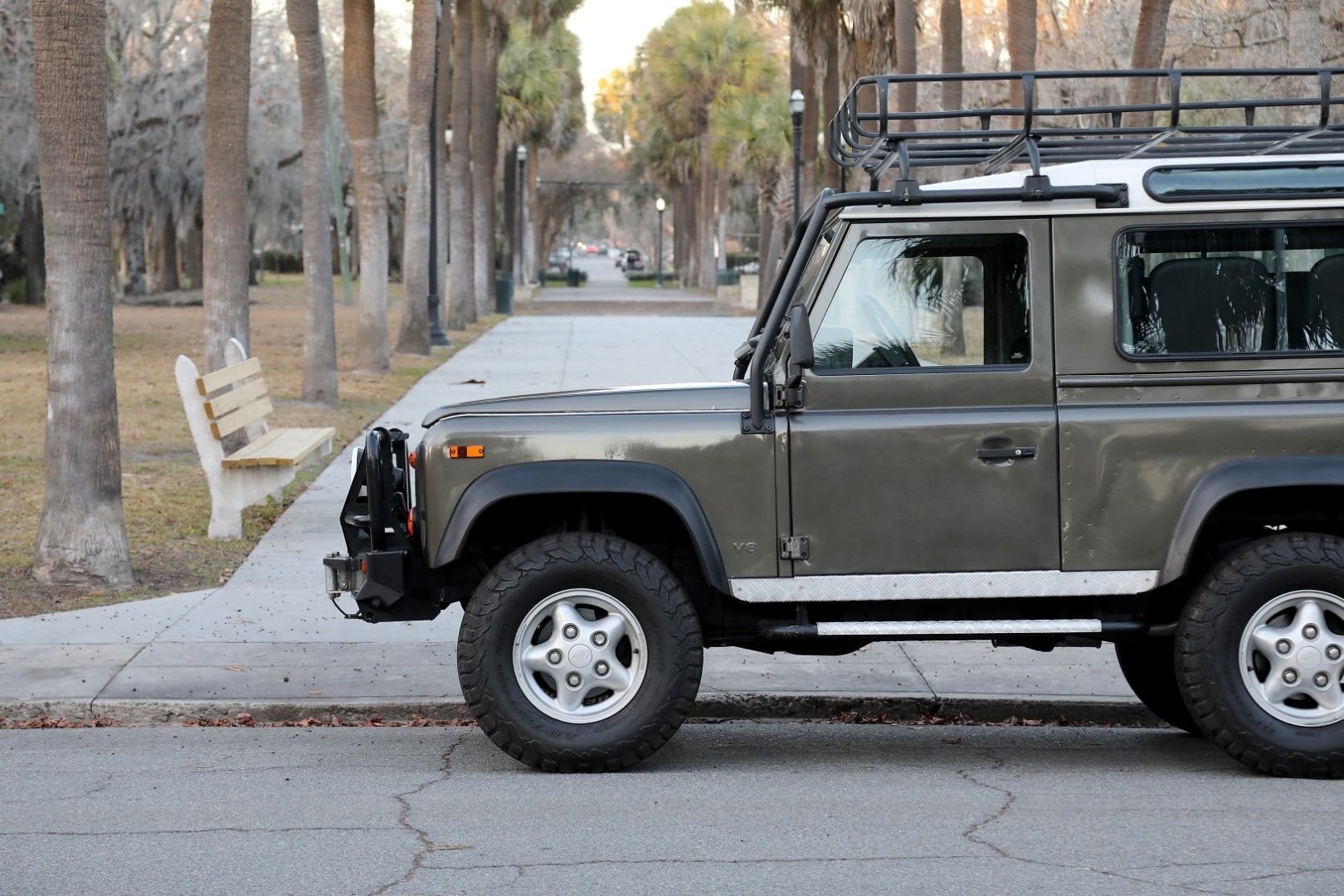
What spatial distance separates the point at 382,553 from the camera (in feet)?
20.3

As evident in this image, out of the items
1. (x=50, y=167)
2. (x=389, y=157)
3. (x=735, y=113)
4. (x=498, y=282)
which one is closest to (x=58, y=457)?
(x=50, y=167)

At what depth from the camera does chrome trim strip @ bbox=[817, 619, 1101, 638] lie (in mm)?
5977

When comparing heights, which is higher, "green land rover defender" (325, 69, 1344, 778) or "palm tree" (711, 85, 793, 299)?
"palm tree" (711, 85, 793, 299)

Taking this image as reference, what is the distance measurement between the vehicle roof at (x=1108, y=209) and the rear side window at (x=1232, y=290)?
90 millimetres

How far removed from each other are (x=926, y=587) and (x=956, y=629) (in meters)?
0.19

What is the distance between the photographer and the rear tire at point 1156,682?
22.7 ft

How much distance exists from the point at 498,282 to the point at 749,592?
133 feet

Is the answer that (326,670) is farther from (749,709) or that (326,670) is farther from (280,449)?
(280,449)

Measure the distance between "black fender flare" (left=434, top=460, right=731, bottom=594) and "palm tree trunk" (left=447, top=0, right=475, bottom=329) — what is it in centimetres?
2827

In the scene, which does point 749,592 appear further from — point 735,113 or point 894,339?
point 735,113

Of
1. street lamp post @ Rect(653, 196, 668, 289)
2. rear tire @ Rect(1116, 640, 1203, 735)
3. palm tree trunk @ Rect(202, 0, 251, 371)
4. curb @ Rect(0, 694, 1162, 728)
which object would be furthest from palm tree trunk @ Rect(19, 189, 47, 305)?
rear tire @ Rect(1116, 640, 1203, 735)

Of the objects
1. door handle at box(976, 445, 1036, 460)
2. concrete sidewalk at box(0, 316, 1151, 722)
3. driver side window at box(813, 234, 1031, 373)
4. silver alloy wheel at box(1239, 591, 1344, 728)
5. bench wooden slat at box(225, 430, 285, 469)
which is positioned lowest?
concrete sidewalk at box(0, 316, 1151, 722)

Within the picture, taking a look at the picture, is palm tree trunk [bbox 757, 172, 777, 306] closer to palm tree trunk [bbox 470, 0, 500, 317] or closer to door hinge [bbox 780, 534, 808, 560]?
palm tree trunk [bbox 470, 0, 500, 317]

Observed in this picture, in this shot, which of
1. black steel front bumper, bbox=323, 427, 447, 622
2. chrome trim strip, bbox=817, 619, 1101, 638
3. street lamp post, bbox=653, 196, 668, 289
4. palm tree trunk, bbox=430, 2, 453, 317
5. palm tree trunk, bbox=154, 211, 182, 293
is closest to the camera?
chrome trim strip, bbox=817, 619, 1101, 638
